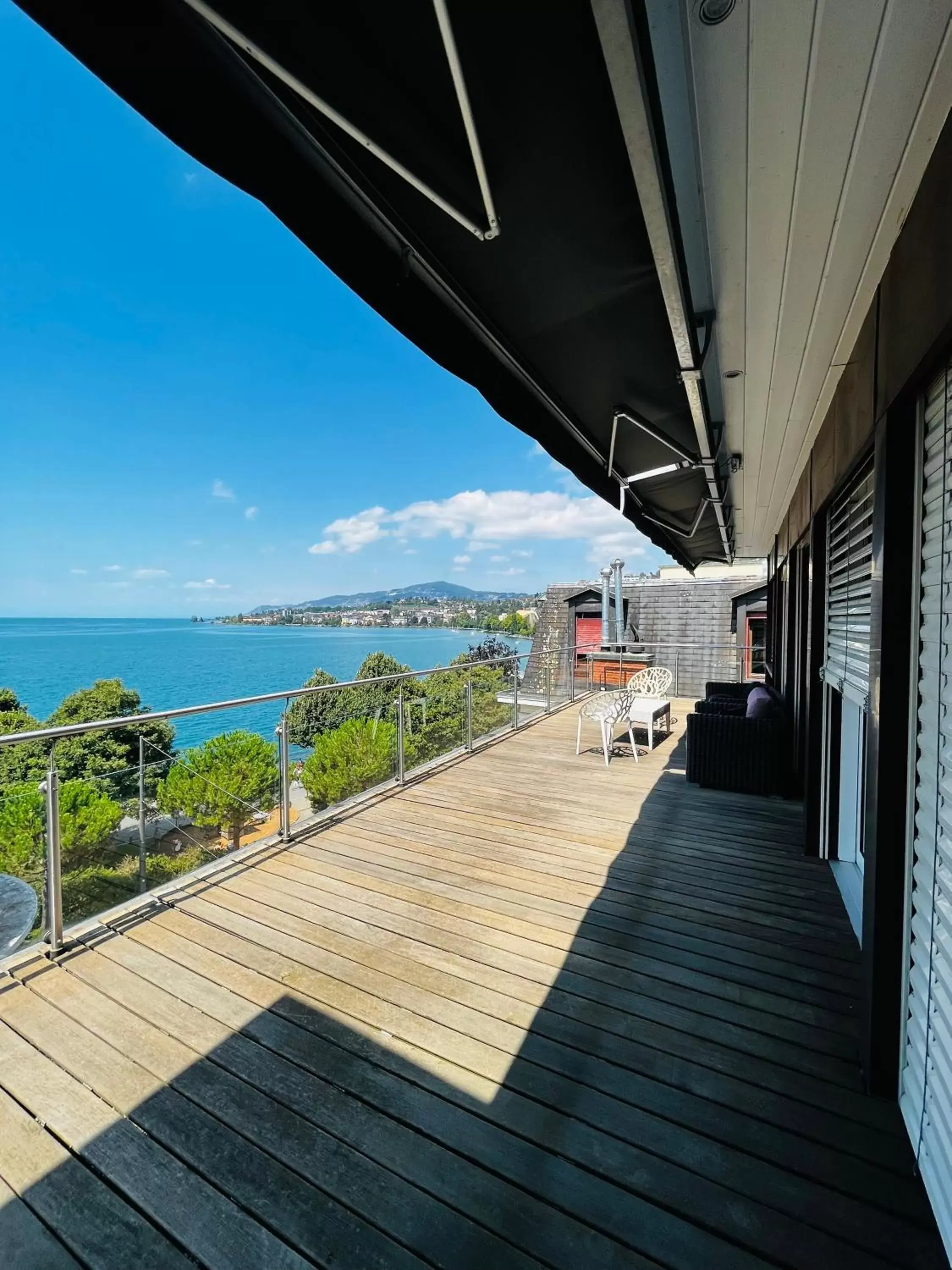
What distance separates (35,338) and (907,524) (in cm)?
4997

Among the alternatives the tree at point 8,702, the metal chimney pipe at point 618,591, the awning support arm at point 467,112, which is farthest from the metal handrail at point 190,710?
the tree at point 8,702

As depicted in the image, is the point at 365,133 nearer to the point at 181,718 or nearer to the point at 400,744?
the point at 181,718

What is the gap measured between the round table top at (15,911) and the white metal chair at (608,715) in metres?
4.60

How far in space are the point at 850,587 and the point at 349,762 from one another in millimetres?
3763

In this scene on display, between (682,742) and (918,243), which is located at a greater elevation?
(918,243)

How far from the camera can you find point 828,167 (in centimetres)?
127

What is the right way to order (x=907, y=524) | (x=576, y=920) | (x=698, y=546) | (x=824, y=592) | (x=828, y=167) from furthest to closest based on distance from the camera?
(x=698, y=546), (x=824, y=592), (x=576, y=920), (x=907, y=524), (x=828, y=167)

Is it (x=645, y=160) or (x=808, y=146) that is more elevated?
(x=808, y=146)

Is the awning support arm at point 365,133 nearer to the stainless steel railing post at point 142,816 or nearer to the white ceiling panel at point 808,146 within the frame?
the white ceiling panel at point 808,146

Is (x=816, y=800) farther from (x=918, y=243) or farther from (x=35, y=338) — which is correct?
(x=35, y=338)

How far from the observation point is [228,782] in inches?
151

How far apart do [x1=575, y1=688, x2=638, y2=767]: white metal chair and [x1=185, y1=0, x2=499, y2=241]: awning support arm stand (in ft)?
16.9

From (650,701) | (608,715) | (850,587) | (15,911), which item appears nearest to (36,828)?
(15,911)

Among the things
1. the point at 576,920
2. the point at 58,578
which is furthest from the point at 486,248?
the point at 58,578
